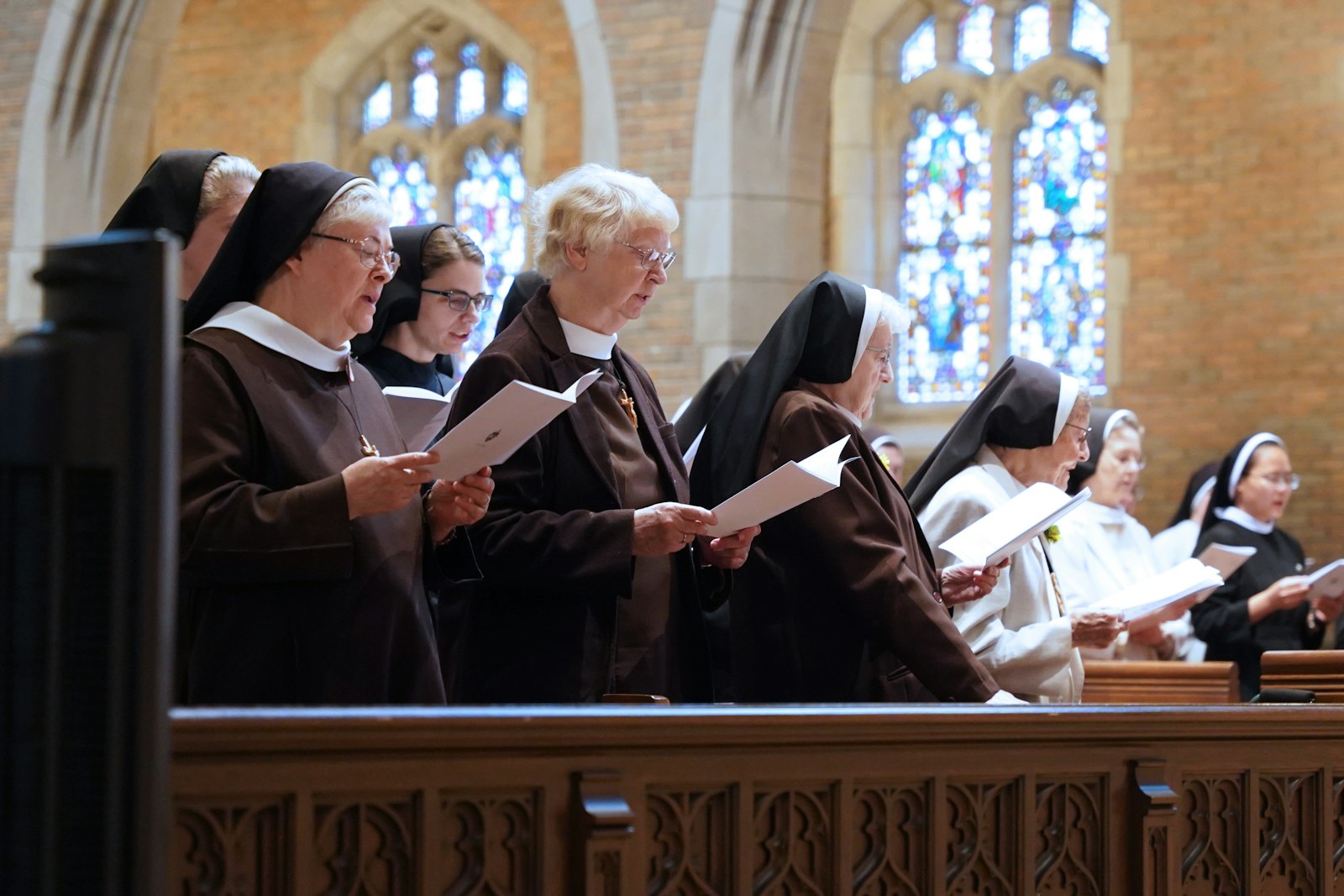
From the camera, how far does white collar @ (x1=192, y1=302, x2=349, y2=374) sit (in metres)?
3.25

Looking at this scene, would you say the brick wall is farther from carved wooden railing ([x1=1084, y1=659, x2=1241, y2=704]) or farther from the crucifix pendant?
the crucifix pendant

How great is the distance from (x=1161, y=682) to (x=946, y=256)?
828cm

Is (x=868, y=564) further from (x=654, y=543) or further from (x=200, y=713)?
(x=200, y=713)

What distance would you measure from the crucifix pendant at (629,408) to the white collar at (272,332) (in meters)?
0.78

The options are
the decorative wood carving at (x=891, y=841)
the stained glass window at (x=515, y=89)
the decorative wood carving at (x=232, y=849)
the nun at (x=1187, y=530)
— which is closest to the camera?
the decorative wood carving at (x=232, y=849)

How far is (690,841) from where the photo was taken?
8.64ft

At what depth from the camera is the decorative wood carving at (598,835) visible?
249 cm

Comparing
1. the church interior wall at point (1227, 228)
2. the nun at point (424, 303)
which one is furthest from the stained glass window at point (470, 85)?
the nun at point (424, 303)

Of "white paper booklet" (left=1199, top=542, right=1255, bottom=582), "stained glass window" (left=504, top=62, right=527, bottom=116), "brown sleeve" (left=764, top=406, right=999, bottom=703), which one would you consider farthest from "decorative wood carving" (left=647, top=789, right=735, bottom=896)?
"stained glass window" (left=504, top=62, right=527, bottom=116)

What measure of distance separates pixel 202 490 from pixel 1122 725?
5.49 feet

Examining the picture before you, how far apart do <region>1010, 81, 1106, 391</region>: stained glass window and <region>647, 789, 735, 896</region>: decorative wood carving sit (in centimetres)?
1051

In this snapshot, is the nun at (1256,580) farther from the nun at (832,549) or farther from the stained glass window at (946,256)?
the stained glass window at (946,256)

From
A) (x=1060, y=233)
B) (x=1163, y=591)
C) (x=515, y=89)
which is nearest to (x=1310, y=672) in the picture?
(x=1163, y=591)

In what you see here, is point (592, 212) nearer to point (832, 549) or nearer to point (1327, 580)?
point (832, 549)
